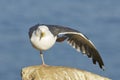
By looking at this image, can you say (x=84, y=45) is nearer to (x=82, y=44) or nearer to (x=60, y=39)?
(x=82, y=44)

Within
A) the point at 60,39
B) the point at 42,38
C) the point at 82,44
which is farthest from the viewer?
the point at 82,44

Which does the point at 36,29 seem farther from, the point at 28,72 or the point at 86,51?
the point at 86,51

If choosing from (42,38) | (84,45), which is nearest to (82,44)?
(84,45)

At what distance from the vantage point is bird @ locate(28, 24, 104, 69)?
57.8 ft

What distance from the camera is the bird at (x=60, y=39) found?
693 inches

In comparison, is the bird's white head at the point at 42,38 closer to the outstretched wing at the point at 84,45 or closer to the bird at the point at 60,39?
the bird at the point at 60,39

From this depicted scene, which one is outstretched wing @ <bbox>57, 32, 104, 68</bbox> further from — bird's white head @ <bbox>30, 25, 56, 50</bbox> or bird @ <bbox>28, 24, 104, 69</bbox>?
bird's white head @ <bbox>30, 25, 56, 50</bbox>

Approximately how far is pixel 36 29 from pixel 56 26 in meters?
1.04

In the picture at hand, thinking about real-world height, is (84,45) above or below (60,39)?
below

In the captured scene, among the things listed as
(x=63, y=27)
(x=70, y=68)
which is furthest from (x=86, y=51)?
(x=70, y=68)

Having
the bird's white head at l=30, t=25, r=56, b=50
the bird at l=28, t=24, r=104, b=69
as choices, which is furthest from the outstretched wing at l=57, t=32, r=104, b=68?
the bird's white head at l=30, t=25, r=56, b=50

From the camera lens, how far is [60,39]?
762 inches

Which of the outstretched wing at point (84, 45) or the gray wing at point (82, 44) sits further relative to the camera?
the outstretched wing at point (84, 45)

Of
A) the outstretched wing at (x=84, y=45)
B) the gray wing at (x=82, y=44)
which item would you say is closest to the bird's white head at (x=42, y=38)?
the gray wing at (x=82, y=44)
